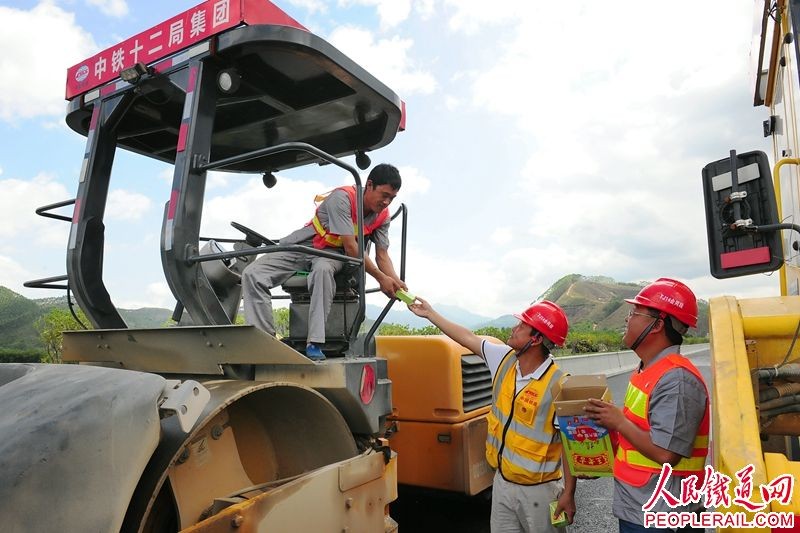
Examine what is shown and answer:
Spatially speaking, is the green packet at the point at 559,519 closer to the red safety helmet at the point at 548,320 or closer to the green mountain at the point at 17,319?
the red safety helmet at the point at 548,320

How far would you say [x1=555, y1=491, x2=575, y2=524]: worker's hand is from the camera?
2848 mm

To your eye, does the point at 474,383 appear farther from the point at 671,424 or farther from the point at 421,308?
the point at 671,424

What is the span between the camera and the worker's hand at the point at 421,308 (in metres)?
3.81

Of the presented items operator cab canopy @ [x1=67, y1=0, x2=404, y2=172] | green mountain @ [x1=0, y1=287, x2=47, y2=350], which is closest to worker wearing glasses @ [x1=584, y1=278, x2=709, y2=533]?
operator cab canopy @ [x1=67, y1=0, x2=404, y2=172]

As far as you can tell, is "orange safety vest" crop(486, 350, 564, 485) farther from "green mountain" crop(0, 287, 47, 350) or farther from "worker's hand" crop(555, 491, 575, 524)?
"green mountain" crop(0, 287, 47, 350)

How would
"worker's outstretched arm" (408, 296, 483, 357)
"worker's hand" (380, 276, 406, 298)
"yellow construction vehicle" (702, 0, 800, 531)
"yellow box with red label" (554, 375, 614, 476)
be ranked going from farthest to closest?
"worker's hand" (380, 276, 406, 298) < "worker's outstretched arm" (408, 296, 483, 357) < "yellow box with red label" (554, 375, 614, 476) < "yellow construction vehicle" (702, 0, 800, 531)

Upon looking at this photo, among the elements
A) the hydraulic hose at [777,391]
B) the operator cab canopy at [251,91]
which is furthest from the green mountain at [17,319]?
the hydraulic hose at [777,391]

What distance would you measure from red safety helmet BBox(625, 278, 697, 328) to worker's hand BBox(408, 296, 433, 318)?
4.63 feet

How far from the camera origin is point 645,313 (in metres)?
2.67

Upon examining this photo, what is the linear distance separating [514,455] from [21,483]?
2212 millimetres

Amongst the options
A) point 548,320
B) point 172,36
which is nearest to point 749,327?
point 548,320

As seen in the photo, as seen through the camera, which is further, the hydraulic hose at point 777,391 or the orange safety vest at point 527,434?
the orange safety vest at point 527,434

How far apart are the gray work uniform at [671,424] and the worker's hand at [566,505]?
1.26 feet

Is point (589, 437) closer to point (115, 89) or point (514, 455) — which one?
point (514, 455)
